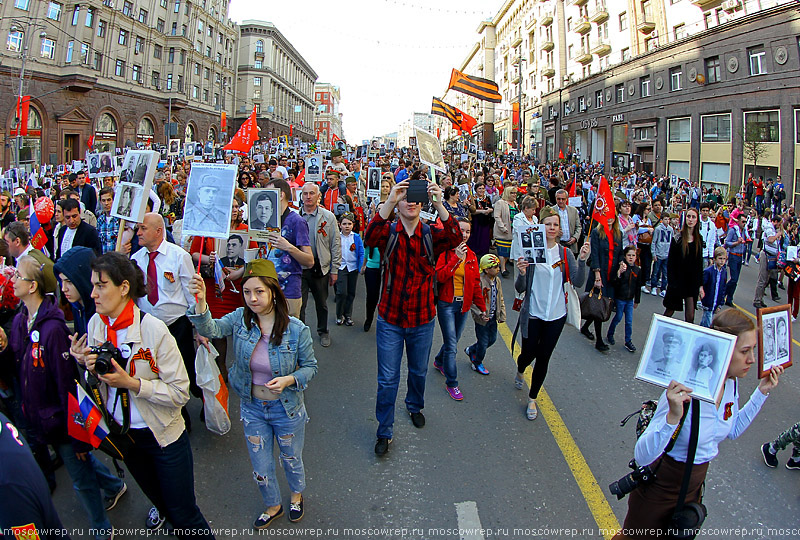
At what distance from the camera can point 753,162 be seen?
24.0m

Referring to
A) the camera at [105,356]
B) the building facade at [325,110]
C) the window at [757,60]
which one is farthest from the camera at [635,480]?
the building facade at [325,110]

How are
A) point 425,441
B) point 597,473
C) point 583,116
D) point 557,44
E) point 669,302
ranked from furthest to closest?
point 557,44 < point 583,116 < point 669,302 < point 425,441 < point 597,473

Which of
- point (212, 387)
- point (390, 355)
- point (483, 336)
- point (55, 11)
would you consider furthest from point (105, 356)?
point (55, 11)

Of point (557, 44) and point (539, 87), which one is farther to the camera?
point (539, 87)

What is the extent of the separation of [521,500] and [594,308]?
11.3 feet

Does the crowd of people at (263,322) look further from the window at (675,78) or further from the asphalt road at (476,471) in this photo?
the window at (675,78)

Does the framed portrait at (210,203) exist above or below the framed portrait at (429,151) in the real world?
below

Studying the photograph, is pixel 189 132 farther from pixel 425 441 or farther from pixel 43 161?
pixel 425 441

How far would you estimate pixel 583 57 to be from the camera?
42938 mm

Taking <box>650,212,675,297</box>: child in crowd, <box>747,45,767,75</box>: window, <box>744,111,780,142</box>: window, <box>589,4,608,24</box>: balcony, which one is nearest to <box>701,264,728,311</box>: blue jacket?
<box>650,212,675,297</box>: child in crowd

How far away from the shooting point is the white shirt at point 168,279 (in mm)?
3963

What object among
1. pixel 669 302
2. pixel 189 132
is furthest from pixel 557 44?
pixel 669 302

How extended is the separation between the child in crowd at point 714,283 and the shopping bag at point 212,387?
6.66m

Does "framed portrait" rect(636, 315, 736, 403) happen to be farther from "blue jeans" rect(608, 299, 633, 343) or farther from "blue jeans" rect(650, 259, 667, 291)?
"blue jeans" rect(650, 259, 667, 291)
